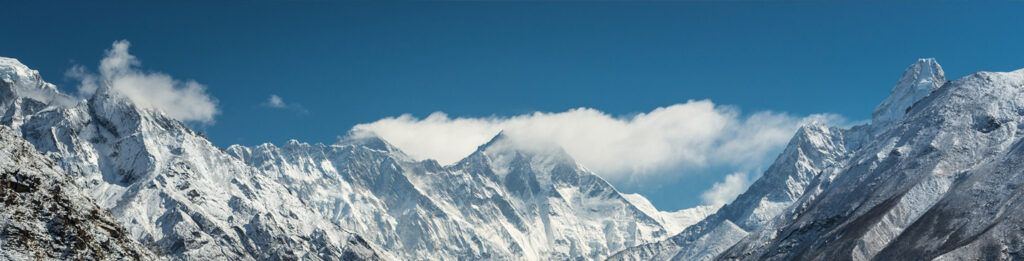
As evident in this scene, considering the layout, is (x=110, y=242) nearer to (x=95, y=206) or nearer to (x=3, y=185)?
(x=95, y=206)

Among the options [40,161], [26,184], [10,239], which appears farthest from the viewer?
[40,161]

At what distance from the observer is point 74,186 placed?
3698 inches

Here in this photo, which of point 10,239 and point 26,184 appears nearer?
point 10,239

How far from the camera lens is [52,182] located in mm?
90000

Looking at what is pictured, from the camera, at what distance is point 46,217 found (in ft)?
283

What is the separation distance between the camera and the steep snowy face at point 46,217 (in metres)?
82.8

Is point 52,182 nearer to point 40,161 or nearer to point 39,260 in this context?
point 40,161

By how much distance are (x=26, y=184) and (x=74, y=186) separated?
6.85 meters

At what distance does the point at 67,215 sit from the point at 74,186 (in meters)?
6.51

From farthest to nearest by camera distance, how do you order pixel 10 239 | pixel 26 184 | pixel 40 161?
pixel 40 161 < pixel 26 184 < pixel 10 239

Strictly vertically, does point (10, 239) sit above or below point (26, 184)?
below

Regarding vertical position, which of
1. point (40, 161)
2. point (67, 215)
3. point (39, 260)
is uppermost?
point (40, 161)

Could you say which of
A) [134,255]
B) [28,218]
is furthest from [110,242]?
[28,218]

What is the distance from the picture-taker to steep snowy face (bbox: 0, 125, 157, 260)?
82.8 m
